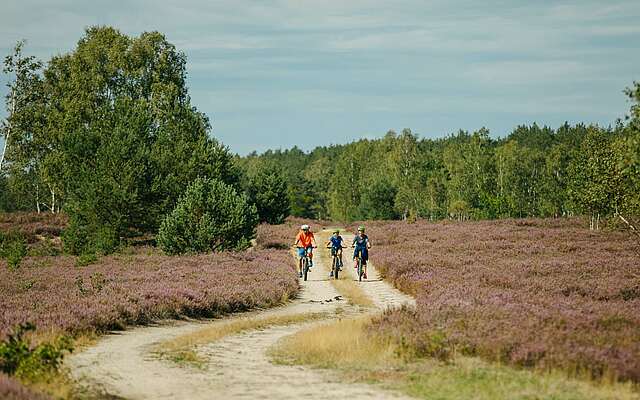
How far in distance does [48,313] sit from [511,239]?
1569 inches

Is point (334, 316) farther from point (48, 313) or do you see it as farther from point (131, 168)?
point (131, 168)

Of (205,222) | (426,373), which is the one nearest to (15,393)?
(426,373)

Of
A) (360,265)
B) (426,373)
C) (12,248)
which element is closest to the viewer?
(426,373)

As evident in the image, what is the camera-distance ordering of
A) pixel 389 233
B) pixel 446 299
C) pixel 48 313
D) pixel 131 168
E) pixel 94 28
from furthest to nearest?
pixel 94 28, pixel 389 233, pixel 131 168, pixel 446 299, pixel 48 313

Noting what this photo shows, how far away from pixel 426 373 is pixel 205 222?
93.1 feet

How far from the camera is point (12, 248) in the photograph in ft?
139

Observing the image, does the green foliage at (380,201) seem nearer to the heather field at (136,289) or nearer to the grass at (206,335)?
the heather field at (136,289)

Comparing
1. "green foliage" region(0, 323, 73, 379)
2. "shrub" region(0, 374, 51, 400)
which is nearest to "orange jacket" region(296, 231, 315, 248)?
"green foliage" region(0, 323, 73, 379)

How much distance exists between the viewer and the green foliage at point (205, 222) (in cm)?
3928

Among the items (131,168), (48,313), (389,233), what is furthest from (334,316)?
(389,233)

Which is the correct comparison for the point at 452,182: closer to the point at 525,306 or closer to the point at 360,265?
the point at 360,265

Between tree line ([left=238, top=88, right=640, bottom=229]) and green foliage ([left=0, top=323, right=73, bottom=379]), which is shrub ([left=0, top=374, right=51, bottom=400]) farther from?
tree line ([left=238, top=88, right=640, bottom=229])

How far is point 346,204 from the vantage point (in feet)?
452

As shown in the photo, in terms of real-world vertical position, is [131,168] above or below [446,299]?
above
